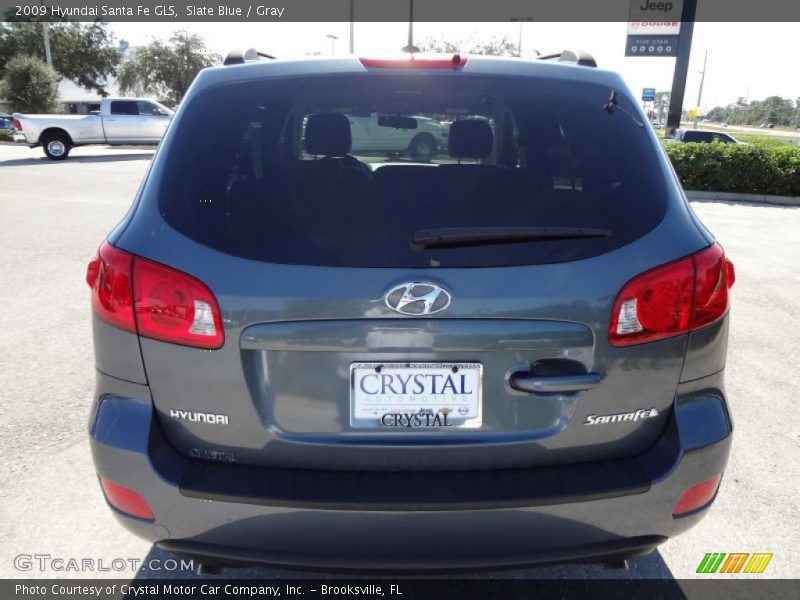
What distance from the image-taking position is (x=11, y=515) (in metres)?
2.81

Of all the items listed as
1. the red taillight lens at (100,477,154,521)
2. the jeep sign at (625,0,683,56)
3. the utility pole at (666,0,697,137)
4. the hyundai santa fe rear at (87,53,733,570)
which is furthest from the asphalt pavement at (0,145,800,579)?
the jeep sign at (625,0,683,56)

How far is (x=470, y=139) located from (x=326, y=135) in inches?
21.9

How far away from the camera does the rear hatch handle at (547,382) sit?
5.91 ft

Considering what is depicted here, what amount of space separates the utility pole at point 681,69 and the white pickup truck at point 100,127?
53.2 feet

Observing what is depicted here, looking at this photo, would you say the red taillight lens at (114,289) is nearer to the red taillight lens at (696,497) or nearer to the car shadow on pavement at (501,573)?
the car shadow on pavement at (501,573)

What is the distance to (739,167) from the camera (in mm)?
14953

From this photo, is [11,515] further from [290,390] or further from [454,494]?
[454,494]

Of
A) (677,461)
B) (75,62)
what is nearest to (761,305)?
(677,461)

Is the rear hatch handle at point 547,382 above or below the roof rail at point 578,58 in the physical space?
below

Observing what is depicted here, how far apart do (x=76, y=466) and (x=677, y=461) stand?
2737 mm

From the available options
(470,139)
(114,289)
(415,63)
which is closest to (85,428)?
(114,289)

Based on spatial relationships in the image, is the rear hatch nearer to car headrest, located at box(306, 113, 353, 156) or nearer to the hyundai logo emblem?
the hyundai logo emblem

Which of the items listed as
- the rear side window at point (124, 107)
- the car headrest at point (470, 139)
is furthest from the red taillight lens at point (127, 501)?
the rear side window at point (124, 107)

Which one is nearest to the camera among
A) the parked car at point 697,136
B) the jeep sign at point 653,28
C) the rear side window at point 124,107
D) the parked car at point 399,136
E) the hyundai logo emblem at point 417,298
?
the hyundai logo emblem at point 417,298
